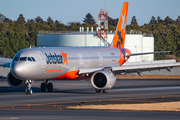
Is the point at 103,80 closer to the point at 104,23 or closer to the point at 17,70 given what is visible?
the point at 17,70

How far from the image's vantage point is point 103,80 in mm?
34250

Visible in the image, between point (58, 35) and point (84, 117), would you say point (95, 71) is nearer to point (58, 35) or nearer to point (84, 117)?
point (84, 117)

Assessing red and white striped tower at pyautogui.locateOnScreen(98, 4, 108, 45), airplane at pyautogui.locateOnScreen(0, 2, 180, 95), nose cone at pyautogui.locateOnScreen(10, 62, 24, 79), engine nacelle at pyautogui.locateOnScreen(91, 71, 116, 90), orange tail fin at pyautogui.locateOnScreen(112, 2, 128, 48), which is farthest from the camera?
red and white striped tower at pyautogui.locateOnScreen(98, 4, 108, 45)

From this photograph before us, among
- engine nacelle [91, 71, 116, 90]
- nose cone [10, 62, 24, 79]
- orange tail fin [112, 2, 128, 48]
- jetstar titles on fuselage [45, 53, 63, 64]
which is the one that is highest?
orange tail fin [112, 2, 128, 48]

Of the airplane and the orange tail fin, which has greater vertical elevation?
the orange tail fin

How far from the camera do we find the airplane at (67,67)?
31.6 meters

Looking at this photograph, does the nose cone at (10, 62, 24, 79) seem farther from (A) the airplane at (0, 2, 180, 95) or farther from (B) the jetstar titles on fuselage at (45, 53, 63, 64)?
(B) the jetstar titles on fuselage at (45, 53, 63, 64)

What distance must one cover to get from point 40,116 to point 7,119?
71.9 inches

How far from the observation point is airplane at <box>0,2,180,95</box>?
31556 mm

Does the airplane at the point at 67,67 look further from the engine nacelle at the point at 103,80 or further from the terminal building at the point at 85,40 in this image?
the terminal building at the point at 85,40

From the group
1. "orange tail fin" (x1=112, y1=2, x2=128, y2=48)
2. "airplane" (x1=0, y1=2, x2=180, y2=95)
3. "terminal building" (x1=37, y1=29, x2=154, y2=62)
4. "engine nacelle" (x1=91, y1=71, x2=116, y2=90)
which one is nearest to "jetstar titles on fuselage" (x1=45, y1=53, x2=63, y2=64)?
"airplane" (x1=0, y1=2, x2=180, y2=95)

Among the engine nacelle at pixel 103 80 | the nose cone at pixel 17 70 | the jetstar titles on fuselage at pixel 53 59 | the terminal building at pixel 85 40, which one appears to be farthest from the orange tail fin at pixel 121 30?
the terminal building at pixel 85 40

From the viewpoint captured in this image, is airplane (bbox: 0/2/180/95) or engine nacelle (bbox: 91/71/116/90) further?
engine nacelle (bbox: 91/71/116/90)

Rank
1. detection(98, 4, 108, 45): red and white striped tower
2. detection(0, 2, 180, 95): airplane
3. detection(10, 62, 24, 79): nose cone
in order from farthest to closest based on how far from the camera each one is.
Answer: detection(98, 4, 108, 45): red and white striped tower, detection(0, 2, 180, 95): airplane, detection(10, 62, 24, 79): nose cone
